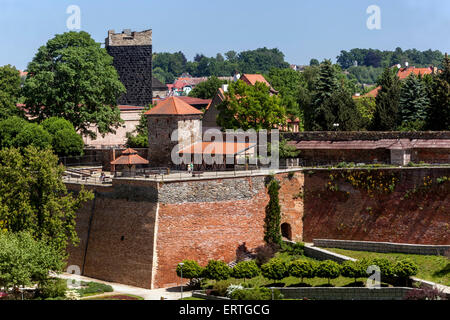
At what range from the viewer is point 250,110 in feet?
187

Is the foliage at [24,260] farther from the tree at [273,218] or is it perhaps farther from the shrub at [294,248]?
the shrub at [294,248]

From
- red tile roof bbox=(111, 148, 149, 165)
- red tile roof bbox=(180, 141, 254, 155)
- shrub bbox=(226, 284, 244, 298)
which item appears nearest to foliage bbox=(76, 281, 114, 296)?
shrub bbox=(226, 284, 244, 298)

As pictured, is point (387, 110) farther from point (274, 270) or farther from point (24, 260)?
point (24, 260)

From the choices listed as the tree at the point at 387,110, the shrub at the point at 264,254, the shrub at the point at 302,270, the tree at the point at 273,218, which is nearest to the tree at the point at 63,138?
the tree at the point at 273,218

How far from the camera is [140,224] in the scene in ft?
150

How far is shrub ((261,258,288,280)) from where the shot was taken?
42344mm

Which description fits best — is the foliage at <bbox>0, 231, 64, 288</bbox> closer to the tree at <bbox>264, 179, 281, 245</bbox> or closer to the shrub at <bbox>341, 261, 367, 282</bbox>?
the tree at <bbox>264, 179, 281, 245</bbox>

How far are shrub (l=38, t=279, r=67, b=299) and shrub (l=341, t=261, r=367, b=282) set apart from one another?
1336 cm

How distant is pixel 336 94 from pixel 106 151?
16.4 metres

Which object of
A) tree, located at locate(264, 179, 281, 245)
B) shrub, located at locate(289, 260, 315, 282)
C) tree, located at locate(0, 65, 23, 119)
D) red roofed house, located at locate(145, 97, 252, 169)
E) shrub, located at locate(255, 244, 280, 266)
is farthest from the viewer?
tree, located at locate(0, 65, 23, 119)

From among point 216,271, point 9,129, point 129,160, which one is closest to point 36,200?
point 129,160

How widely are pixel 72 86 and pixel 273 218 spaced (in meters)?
21.9

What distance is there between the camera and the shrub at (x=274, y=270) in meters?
42.3
